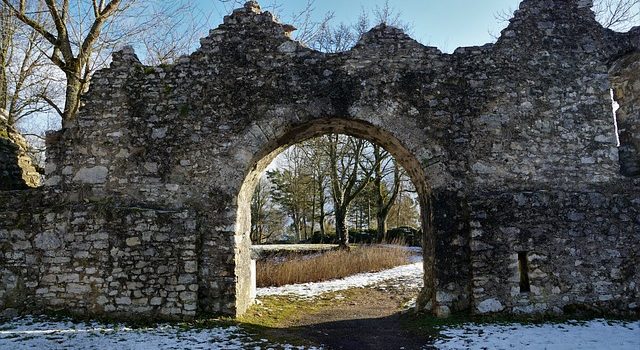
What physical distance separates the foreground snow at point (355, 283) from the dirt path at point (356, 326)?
1106 millimetres

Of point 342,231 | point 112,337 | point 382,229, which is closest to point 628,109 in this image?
point 112,337

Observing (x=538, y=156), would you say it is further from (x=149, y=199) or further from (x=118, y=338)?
(x=118, y=338)

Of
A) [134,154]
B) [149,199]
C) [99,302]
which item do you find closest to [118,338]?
[99,302]

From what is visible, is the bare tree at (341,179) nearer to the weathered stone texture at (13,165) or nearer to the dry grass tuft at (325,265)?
the dry grass tuft at (325,265)

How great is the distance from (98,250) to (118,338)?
1.61 metres

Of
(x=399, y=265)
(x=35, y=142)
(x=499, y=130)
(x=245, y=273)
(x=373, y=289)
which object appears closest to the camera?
(x=499, y=130)

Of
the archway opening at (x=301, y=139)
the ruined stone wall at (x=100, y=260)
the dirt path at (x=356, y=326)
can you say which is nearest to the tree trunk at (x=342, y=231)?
the dirt path at (x=356, y=326)

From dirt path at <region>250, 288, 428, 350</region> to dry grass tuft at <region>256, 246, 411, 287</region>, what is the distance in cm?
257

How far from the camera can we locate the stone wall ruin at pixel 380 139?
679 centimetres

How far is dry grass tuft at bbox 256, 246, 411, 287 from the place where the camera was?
12309 millimetres

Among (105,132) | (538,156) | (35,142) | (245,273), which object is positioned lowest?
(245,273)

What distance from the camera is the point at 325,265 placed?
13.4 metres

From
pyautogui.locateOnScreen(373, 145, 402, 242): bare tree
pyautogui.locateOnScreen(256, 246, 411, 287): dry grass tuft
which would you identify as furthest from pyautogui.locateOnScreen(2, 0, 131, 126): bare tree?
pyautogui.locateOnScreen(373, 145, 402, 242): bare tree

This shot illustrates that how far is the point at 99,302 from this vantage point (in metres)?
6.83
